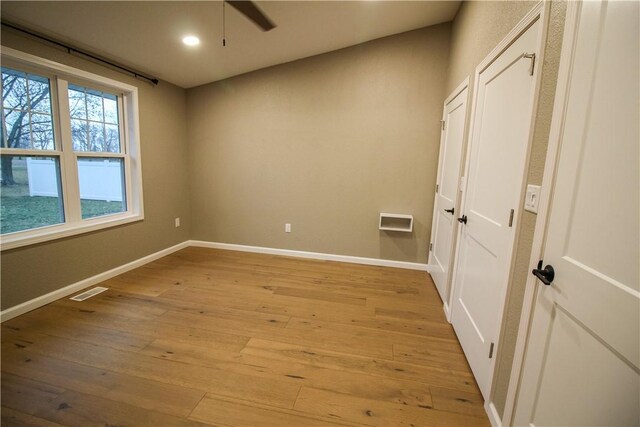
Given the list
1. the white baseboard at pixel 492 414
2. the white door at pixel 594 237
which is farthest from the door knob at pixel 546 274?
the white baseboard at pixel 492 414

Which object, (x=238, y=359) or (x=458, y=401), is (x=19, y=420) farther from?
(x=458, y=401)

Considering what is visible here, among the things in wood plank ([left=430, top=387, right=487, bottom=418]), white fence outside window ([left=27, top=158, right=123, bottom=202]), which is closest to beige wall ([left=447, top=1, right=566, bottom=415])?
wood plank ([left=430, top=387, right=487, bottom=418])

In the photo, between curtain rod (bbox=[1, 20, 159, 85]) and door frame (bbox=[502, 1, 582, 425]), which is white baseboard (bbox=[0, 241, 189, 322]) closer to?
curtain rod (bbox=[1, 20, 159, 85])

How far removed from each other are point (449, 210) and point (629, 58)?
191 centimetres

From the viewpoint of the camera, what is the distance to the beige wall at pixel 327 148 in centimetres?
338

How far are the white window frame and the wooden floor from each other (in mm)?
660

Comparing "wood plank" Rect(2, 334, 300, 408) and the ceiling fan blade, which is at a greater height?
the ceiling fan blade

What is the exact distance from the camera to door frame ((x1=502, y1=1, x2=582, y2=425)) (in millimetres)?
1038

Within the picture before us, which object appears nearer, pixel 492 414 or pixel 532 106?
pixel 532 106

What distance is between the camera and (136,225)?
3.42 metres

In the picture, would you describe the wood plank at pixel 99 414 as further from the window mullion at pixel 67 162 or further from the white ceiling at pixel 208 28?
the white ceiling at pixel 208 28

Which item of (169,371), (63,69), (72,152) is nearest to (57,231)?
(72,152)

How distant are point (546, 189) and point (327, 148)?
2.79 meters

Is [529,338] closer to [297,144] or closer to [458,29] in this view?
[458,29]
